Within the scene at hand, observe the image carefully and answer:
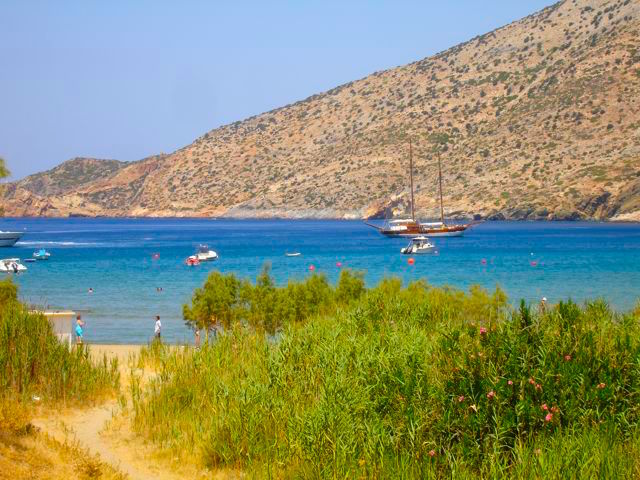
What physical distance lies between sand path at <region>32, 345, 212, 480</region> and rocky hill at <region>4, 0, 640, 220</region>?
127625 millimetres

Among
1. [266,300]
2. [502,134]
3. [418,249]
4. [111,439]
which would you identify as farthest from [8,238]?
[111,439]

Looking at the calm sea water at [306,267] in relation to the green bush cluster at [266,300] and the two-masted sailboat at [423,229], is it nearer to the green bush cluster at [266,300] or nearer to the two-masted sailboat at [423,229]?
the two-masted sailboat at [423,229]

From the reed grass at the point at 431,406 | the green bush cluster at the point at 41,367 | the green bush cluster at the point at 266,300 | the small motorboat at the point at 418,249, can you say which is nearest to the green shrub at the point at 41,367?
the green bush cluster at the point at 41,367

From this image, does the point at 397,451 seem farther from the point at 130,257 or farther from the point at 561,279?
the point at 130,257

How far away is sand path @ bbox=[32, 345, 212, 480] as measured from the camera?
43.8 feet

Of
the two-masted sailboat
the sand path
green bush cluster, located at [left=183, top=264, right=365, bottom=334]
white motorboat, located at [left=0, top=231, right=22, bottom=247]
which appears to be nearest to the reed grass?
the sand path

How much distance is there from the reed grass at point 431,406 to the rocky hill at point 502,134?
126605 millimetres

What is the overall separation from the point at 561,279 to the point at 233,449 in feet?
172

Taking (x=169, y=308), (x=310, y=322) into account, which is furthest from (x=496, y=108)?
(x=310, y=322)

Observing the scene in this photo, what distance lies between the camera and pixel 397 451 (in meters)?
11.8

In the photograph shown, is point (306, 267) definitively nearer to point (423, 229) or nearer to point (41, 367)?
point (423, 229)

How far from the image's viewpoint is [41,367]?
54.9 feet

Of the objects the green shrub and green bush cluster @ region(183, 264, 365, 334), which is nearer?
the green shrub

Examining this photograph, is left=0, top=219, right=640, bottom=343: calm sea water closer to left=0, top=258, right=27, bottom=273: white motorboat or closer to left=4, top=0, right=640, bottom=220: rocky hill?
left=0, top=258, right=27, bottom=273: white motorboat
